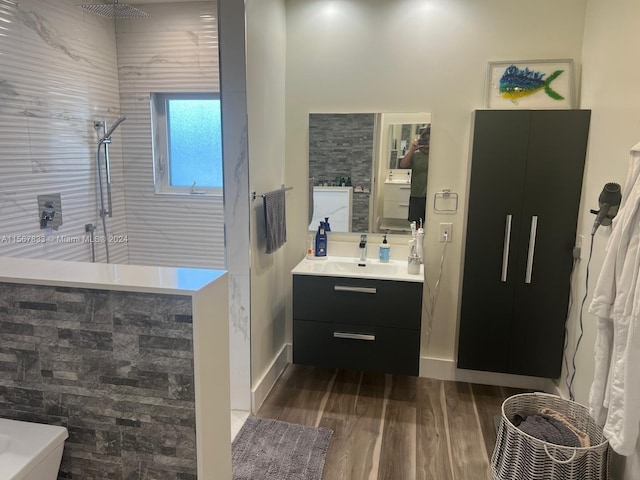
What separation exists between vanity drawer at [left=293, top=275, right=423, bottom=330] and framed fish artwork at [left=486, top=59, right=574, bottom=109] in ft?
4.20

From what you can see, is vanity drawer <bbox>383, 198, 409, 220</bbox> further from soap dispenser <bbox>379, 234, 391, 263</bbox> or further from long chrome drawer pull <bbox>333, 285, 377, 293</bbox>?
long chrome drawer pull <bbox>333, 285, 377, 293</bbox>

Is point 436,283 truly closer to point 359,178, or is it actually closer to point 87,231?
point 359,178

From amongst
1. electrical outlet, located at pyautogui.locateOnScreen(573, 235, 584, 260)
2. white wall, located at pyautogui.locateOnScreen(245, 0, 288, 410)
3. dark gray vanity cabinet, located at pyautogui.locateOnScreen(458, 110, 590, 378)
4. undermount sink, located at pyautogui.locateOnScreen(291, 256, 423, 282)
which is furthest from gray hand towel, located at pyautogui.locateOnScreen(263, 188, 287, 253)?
electrical outlet, located at pyautogui.locateOnScreen(573, 235, 584, 260)

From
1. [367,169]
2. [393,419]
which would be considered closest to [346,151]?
[367,169]

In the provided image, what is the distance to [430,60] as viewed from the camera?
2812 millimetres

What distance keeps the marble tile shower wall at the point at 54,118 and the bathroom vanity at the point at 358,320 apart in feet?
5.25

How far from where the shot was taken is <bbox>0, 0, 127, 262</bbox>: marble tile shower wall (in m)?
2.47

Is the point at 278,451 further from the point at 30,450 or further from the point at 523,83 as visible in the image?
the point at 523,83

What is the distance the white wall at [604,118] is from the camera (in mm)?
1987

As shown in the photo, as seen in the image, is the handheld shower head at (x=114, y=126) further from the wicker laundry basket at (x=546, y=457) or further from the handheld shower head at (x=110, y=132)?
the wicker laundry basket at (x=546, y=457)

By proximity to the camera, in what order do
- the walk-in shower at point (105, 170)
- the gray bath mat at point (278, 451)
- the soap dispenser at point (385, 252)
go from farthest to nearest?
the walk-in shower at point (105, 170)
the soap dispenser at point (385, 252)
the gray bath mat at point (278, 451)

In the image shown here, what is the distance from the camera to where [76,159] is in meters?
2.99

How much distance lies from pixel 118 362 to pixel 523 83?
265cm

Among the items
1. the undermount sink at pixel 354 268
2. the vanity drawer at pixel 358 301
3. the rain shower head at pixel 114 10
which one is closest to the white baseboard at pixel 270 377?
the vanity drawer at pixel 358 301
